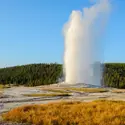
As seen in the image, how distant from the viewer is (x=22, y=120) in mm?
29406

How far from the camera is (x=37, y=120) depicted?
94.0 feet

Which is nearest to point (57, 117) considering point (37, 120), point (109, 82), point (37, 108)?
point (37, 120)

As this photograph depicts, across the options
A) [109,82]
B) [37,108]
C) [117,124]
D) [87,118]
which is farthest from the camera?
[109,82]

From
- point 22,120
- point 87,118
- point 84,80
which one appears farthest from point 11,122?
point 84,80

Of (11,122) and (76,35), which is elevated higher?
(76,35)

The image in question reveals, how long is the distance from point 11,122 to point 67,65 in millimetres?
101666

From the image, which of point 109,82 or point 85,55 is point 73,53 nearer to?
point 85,55

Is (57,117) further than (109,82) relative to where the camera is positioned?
No

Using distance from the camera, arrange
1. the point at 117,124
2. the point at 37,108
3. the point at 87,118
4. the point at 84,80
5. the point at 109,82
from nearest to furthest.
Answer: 1. the point at 117,124
2. the point at 87,118
3. the point at 37,108
4. the point at 84,80
5. the point at 109,82

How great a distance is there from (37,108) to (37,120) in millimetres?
7002

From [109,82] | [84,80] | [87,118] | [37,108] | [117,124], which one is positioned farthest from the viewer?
[109,82]

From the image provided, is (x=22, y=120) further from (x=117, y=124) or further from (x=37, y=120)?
(x=117, y=124)

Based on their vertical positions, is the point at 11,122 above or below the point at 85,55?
below

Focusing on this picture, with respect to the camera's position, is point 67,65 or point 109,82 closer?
point 67,65
